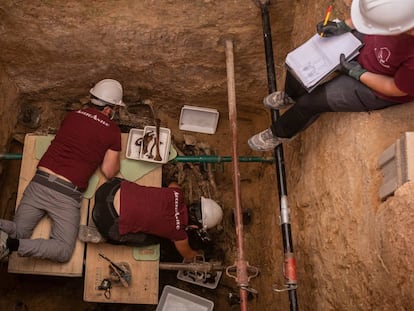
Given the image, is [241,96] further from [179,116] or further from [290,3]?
[290,3]

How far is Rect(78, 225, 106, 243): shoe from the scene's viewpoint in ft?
11.5

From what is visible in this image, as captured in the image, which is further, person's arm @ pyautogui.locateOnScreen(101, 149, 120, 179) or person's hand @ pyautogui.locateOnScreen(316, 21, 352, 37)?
person's arm @ pyautogui.locateOnScreen(101, 149, 120, 179)

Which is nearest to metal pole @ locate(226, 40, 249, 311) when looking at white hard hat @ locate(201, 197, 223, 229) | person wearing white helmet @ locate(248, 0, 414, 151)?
person wearing white helmet @ locate(248, 0, 414, 151)

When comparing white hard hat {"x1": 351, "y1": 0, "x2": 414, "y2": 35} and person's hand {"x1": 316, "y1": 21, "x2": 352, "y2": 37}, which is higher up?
person's hand {"x1": 316, "y1": 21, "x2": 352, "y2": 37}

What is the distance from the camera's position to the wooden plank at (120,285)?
3.54 metres

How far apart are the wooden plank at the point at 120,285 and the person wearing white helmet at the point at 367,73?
1578 millimetres

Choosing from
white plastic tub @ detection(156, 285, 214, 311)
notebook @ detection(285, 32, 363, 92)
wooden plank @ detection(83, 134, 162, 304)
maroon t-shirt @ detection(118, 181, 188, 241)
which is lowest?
white plastic tub @ detection(156, 285, 214, 311)

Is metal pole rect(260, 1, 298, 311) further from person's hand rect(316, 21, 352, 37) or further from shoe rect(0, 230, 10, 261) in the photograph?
shoe rect(0, 230, 10, 261)

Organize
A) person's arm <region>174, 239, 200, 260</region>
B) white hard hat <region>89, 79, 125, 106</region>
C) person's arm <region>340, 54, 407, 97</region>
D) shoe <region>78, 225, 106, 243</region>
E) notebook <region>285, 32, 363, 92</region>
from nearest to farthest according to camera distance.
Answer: person's arm <region>340, 54, 407, 97</region>, notebook <region>285, 32, 363, 92</region>, shoe <region>78, 225, 106, 243</region>, person's arm <region>174, 239, 200, 260</region>, white hard hat <region>89, 79, 125, 106</region>

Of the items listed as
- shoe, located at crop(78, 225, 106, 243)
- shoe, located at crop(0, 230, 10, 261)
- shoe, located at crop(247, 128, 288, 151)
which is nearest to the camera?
shoe, located at crop(0, 230, 10, 261)

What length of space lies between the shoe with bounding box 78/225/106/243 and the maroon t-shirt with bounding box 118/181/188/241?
0.82 feet

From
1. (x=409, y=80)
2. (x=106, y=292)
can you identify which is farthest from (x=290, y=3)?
(x=106, y=292)

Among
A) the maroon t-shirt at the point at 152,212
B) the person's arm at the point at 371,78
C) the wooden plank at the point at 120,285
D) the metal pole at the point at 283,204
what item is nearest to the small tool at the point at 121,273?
the wooden plank at the point at 120,285

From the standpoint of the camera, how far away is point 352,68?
2.50 m
